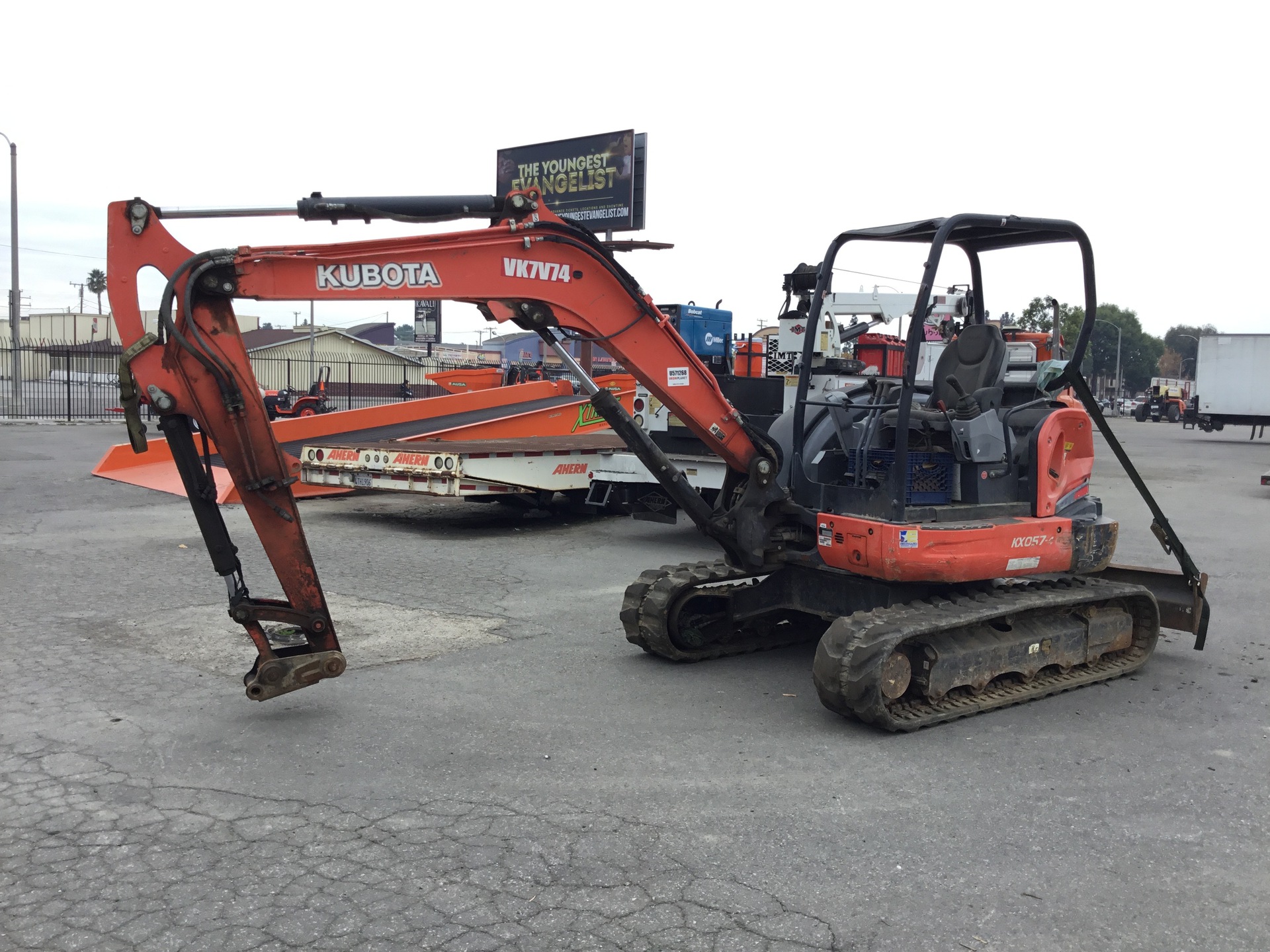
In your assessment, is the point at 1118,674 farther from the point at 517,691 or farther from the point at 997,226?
the point at 517,691

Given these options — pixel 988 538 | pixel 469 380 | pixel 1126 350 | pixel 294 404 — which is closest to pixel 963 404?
pixel 988 538

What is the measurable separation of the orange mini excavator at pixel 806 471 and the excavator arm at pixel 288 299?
0.01 metres

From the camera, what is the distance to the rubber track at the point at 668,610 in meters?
7.12

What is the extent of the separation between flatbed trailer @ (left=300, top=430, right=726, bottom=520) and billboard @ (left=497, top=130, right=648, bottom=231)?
1794 centimetres

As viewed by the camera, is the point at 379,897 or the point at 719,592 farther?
the point at 719,592

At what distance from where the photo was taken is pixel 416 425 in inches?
637

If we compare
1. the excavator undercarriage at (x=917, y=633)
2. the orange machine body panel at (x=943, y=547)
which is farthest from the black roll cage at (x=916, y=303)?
the excavator undercarriage at (x=917, y=633)

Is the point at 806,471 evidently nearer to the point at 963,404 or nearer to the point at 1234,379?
the point at 963,404

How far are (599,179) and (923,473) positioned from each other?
2653 centimetres

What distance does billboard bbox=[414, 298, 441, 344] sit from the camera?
6862 centimetres

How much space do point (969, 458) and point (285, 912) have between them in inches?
184

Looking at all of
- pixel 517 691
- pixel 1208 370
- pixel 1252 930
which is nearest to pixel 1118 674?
pixel 1252 930

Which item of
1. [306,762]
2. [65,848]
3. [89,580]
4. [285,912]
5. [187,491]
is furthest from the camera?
[89,580]

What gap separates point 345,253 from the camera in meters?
5.72
